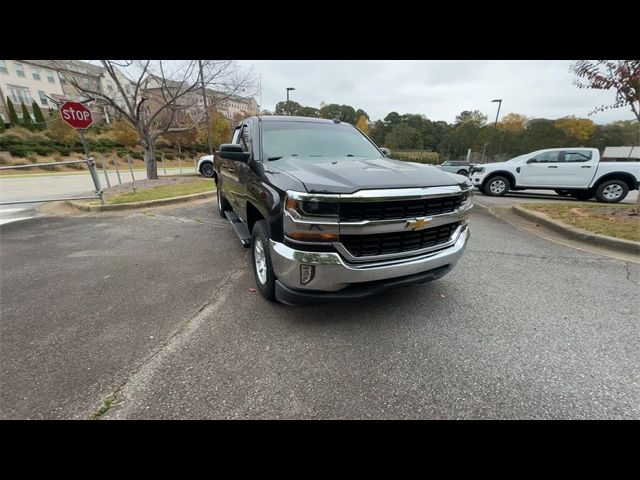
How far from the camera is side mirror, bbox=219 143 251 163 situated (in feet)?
10.1

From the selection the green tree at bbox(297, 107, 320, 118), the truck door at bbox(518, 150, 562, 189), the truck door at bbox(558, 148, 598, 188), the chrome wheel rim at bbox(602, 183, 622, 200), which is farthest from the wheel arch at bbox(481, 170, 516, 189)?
the green tree at bbox(297, 107, 320, 118)

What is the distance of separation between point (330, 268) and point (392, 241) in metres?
0.57

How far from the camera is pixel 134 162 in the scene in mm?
35375

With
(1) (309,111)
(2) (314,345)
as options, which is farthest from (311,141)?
(1) (309,111)

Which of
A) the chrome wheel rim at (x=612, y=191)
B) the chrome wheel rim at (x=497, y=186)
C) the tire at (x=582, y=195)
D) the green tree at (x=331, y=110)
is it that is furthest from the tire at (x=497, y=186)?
the green tree at (x=331, y=110)

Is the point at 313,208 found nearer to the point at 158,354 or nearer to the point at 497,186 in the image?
the point at 158,354

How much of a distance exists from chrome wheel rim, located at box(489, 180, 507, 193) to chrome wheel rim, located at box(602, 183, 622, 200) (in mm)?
2672

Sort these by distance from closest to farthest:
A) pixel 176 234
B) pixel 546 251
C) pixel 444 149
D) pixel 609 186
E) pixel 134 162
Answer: pixel 546 251 → pixel 176 234 → pixel 609 186 → pixel 134 162 → pixel 444 149

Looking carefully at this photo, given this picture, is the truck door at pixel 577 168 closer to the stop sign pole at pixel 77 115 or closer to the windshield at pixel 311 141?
the windshield at pixel 311 141

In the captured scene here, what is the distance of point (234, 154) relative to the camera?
312cm
